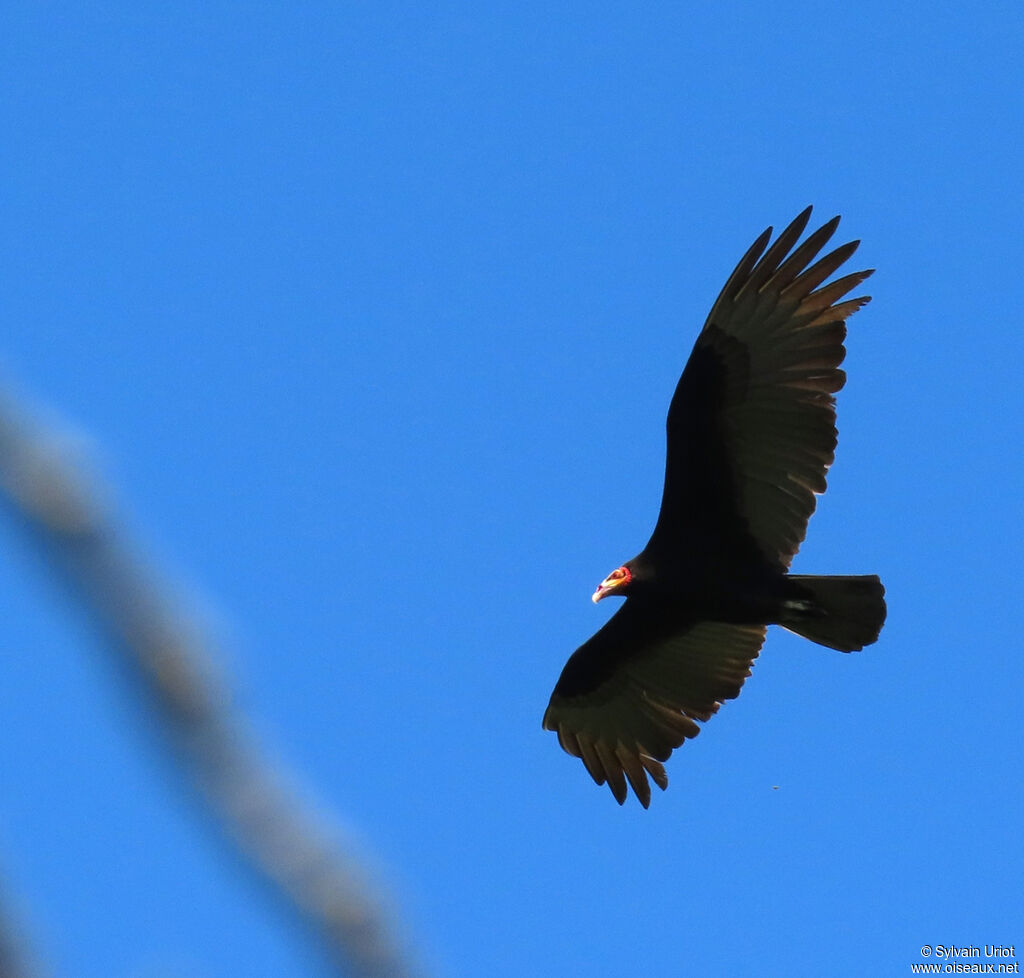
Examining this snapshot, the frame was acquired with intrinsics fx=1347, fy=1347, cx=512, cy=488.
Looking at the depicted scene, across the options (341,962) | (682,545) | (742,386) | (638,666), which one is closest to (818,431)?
(742,386)

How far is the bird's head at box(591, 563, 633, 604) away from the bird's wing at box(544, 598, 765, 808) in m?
0.59

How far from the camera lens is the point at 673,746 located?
980 centimetres

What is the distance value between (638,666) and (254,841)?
30.3 ft

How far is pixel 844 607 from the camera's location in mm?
8250

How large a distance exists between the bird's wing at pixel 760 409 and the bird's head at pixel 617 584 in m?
0.28

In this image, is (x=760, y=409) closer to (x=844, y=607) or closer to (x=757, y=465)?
(x=757, y=465)

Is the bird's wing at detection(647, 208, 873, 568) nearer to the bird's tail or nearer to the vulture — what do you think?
the vulture

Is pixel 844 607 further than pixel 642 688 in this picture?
No

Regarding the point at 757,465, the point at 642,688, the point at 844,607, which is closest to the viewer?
the point at 844,607

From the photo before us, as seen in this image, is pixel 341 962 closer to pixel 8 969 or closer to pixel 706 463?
pixel 8 969

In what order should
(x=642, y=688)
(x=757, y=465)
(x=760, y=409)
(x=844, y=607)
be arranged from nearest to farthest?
(x=844, y=607) → (x=760, y=409) → (x=757, y=465) → (x=642, y=688)

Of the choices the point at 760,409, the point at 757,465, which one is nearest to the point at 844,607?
the point at 757,465

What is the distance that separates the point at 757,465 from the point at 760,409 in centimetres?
38

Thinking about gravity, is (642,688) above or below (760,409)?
below
